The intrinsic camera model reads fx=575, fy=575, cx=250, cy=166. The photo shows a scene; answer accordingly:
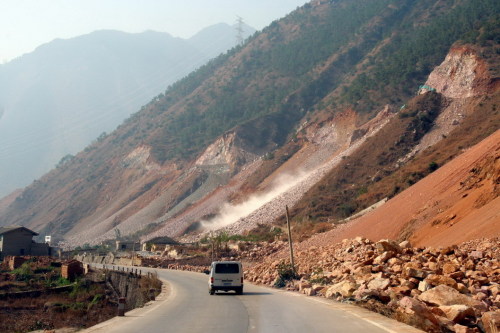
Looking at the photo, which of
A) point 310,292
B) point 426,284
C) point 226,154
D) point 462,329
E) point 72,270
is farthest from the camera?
point 226,154

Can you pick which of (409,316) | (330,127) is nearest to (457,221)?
(409,316)

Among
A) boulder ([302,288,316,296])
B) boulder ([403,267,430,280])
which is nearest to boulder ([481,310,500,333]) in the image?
boulder ([403,267,430,280])

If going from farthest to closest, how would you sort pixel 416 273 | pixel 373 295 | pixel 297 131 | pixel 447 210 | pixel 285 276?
pixel 297 131, pixel 447 210, pixel 285 276, pixel 416 273, pixel 373 295

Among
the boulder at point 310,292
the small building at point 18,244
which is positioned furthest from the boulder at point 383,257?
the small building at point 18,244

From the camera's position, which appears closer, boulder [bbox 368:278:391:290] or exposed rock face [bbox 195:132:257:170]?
boulder [bbox 368:278:391:290]

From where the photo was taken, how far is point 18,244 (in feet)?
208

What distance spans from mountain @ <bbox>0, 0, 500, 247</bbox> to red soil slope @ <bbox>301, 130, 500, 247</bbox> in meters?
2.41

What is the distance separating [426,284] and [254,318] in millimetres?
5260

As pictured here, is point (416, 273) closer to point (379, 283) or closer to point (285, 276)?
point (379, 283)

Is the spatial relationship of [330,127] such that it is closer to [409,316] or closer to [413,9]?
[413,9]

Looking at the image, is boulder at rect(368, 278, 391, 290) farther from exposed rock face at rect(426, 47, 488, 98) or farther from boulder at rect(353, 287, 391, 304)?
exposed rock face at rect(426, 47, 488, 98)

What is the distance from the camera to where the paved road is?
43.7 feet

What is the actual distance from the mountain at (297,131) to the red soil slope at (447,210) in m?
2.41

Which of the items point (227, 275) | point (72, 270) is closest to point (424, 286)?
point (227, 275)
